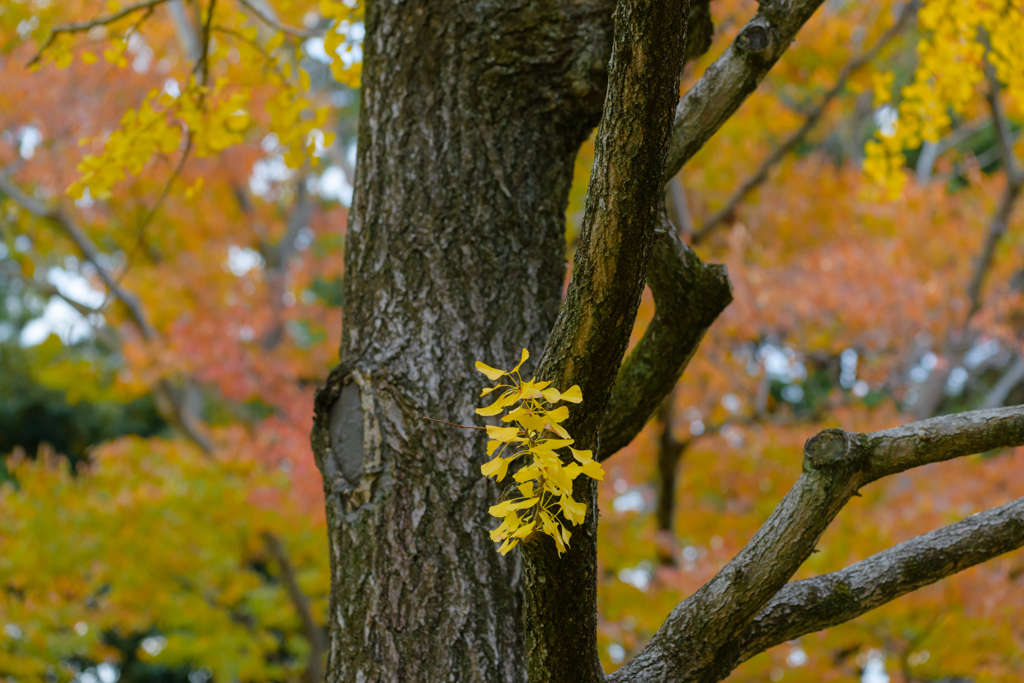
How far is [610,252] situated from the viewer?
1.17 m

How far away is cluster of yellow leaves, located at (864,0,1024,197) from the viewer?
7.41ft


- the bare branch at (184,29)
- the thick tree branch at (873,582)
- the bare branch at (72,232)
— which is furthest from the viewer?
the bare branch at (184,29)

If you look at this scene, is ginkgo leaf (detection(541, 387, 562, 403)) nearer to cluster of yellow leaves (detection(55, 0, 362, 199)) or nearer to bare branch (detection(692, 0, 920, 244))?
cluster of yellow leaves (detection(55, 0, 362, 199))

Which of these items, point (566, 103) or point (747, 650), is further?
point (566, 103)

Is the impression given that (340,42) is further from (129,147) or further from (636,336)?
(636,336)

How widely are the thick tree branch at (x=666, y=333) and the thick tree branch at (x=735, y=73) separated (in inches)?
8.6

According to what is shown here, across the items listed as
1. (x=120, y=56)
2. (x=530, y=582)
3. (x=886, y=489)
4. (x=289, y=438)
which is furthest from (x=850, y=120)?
(x=530, y=582)

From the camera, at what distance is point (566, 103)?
6.43 feet

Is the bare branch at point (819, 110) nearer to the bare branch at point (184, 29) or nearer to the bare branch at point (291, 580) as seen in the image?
the bare branch at point (291, 580)

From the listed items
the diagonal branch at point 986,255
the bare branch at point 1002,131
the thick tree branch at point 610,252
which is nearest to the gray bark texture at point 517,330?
the thick tree branch at point 610,252

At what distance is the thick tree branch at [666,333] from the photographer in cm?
173

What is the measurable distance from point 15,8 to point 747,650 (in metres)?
6.80

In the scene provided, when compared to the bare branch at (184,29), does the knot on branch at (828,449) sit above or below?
below

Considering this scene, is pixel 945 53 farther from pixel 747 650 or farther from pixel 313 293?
pixel 313 293
